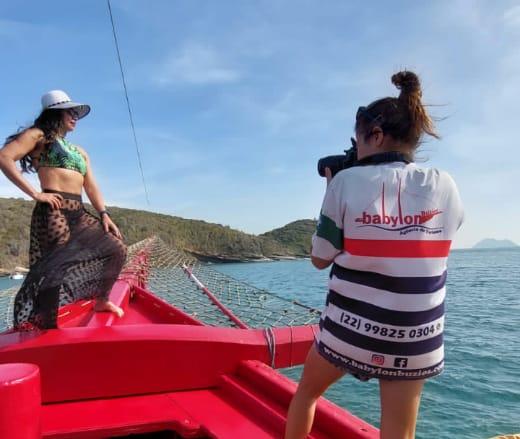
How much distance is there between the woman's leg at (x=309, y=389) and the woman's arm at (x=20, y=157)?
5.23ft

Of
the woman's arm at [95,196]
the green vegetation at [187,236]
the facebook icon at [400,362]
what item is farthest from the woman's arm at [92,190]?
the green vegetation at [187,236]

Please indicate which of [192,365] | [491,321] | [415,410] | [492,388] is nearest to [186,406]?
[192,365]

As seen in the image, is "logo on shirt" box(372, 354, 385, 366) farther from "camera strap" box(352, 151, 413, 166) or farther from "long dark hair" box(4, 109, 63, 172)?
"long dark hair" box(4, 109, 63, 172)

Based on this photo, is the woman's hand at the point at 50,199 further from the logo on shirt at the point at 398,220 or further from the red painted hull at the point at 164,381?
the logo on shirt at the point at 398,220

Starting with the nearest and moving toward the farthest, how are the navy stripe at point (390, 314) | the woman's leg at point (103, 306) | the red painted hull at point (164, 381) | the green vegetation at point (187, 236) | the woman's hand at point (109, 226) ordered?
the navy stripe at point (390, 314)
the red painted hull at point (164, 381)
the woman's hand at point (109, 226)
the woman's leg at point (103, 306)
the green vegetation at point (187, 236)

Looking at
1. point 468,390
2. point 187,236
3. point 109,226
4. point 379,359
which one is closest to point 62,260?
point 109,226

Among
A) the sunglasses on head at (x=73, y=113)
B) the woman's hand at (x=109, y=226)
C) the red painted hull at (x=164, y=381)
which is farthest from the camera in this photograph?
the woman's hand at (x=109, y=226)

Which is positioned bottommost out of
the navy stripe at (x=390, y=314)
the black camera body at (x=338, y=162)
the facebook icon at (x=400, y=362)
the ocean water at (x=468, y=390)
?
the ocean water at (x=468, y=390)

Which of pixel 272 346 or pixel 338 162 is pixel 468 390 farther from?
pixel 338 162

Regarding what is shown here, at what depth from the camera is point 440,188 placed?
1.25m

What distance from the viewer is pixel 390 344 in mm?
1209

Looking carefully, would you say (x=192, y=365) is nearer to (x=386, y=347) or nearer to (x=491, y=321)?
(x=386, y=347)

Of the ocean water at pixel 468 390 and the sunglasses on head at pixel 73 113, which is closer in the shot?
the sunglasses on head at pixel 73 113

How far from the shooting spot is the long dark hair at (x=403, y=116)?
128 cm
